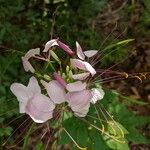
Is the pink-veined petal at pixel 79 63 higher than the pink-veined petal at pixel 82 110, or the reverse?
the pink-veined petal at pixel 79 63

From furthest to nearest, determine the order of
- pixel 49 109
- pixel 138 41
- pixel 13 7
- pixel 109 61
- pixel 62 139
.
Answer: pixel 138 41 → pixel 109 61 → pixel 13 7 → pixel 62 139 → pixel 49 109

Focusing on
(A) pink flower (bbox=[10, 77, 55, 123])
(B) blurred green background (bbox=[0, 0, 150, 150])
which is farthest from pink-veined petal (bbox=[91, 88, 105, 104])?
(B) blurred green background (bbox=[0, 0, 150, 150])

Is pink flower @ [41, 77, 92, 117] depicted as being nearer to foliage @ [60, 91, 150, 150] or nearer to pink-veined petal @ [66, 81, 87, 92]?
pink-veined petal @ [66, 81, 87, 92]

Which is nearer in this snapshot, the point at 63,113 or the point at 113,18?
the point at 63,113

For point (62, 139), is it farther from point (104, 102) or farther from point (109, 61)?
point (109, 61)

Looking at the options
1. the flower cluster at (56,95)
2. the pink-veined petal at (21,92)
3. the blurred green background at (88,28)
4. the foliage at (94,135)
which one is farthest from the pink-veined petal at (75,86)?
the blurred green background at (88,28)

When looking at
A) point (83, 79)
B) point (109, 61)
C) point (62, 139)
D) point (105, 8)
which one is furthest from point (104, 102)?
point (105, 8)

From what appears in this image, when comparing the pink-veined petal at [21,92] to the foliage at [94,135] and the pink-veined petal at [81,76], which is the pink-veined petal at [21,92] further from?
the foliage at [94,135]
